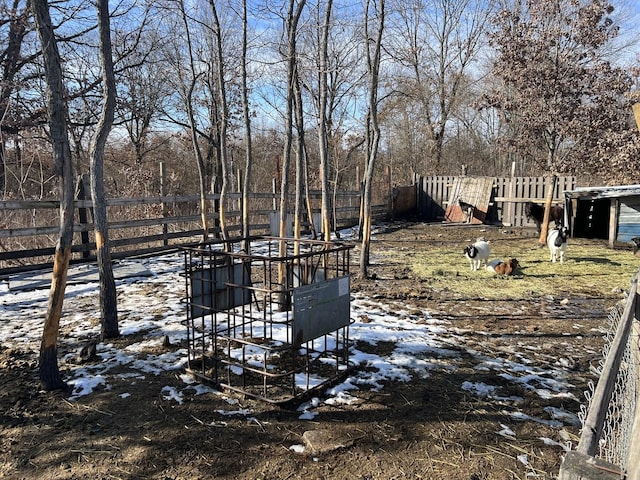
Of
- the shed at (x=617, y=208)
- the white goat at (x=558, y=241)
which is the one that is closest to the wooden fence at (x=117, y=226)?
the white goat at (x=558, y=241)

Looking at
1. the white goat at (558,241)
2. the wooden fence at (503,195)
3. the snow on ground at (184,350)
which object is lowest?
the snow on ground at (184,350)

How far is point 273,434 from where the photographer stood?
10.4 feet

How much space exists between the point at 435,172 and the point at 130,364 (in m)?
23.3

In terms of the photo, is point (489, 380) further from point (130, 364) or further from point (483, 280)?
point (483, 280)

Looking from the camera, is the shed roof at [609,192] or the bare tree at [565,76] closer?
the shed roof at [609,192]

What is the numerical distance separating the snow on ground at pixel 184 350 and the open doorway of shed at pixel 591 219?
405 inches

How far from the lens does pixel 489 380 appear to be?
13.3 feet

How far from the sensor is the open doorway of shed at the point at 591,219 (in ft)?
44.3

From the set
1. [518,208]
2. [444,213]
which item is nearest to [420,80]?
[444,213]

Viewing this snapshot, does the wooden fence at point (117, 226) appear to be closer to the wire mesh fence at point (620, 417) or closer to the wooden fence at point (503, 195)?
the wooden fence at point (503, 195)

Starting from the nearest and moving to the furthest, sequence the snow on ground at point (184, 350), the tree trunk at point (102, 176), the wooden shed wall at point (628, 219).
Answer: the snow on ground at point (184, 350), the tree trunk at point (102, 176), the wooden shed wall at point (628, 219)

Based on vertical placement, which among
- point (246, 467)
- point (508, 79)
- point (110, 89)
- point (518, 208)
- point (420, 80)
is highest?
point (420, 80)

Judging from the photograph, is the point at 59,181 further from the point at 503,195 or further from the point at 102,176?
the point at 503,195

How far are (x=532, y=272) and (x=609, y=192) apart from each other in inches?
149
